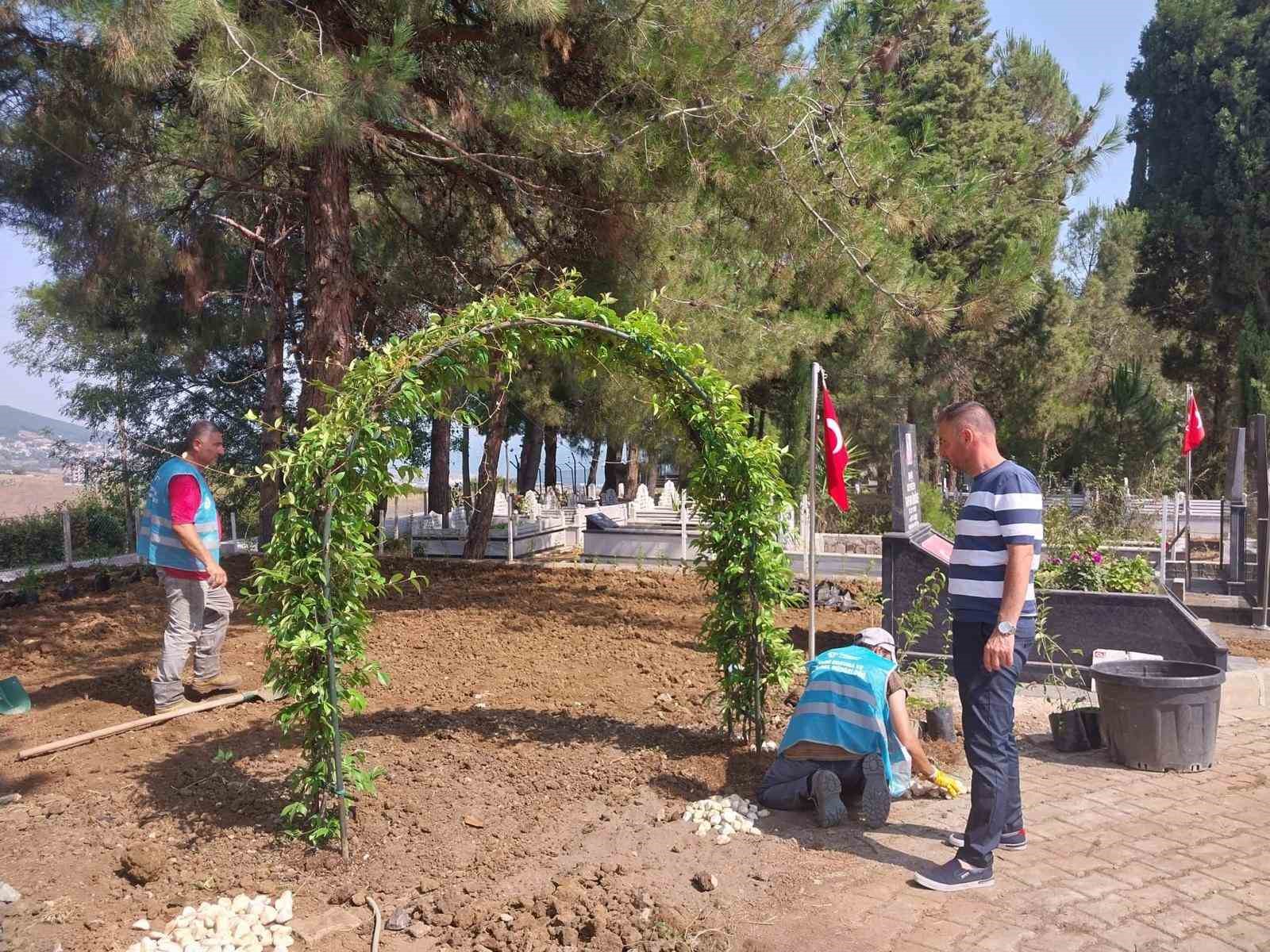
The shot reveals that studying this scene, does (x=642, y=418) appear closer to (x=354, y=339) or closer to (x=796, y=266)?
(x=796, y=266)

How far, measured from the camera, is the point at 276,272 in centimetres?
992

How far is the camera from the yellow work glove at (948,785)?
187 inches

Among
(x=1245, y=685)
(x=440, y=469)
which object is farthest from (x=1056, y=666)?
(x=440, y=469)

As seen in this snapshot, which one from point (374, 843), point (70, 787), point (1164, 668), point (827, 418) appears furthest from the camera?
point (827, 418)

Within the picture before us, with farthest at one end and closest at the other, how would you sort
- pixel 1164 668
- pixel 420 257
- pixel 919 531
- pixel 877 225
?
pixel 420 257 < pixel 877 225 < pixel 919 531 < pixel 1164 668

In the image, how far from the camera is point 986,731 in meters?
3.87

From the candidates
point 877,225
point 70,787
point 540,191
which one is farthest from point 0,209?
point 877,225

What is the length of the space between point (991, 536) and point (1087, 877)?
146cm

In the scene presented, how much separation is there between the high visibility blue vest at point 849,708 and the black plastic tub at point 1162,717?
1.58 m

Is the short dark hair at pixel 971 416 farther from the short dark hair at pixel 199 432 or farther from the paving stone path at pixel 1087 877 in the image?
the short dark hair at pixel 199 432

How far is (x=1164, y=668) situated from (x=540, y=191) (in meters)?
6.63

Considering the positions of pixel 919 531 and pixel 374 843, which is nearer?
pixel 374 843

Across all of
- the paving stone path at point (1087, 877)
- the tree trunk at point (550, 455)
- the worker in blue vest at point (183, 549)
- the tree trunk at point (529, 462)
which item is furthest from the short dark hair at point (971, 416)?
the tree trunk at point (550, 455)

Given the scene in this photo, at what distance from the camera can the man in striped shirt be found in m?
3.77
